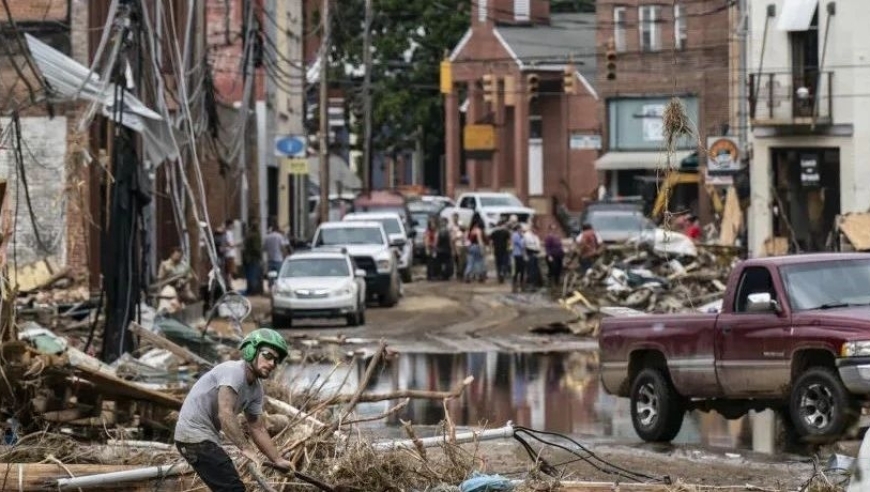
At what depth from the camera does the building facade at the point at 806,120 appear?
43.3 metres

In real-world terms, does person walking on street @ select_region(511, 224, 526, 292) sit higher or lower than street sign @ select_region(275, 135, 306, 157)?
lower

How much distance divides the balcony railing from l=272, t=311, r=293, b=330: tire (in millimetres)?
13395

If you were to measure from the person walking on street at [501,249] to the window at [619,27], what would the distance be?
22.0 meters

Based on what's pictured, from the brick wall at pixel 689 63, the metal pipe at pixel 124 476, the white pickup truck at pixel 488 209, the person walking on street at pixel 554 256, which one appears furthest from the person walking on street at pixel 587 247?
the metal pipe at pixel 124 476

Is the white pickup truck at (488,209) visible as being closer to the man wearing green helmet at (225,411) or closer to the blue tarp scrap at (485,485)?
the blue tarp scrap at (485,485)

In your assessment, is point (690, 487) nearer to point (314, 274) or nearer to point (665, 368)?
point (665, 368)

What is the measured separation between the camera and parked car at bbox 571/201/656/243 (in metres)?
47.4

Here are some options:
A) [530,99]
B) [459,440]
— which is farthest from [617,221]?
[459,440]

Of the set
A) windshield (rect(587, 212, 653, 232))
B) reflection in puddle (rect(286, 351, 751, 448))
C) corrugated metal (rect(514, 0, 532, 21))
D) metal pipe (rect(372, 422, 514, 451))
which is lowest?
reflection in puddle (rect(286, 351, 751, 448))

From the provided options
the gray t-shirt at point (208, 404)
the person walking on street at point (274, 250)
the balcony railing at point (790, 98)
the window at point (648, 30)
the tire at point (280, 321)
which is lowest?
the tire at point (280, 321)

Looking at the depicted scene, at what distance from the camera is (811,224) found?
152ft

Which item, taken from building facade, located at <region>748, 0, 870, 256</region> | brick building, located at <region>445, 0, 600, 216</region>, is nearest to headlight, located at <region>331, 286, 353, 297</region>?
building facade, located at <region>748, 0, 870, 256</region>

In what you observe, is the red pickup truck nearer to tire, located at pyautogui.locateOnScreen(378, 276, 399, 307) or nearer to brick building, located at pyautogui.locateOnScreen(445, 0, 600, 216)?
tire, located at pyautogui.locateOnScreen(378, 276, 399, 307)

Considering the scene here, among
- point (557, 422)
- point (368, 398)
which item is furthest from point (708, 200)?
point (368, 398)
